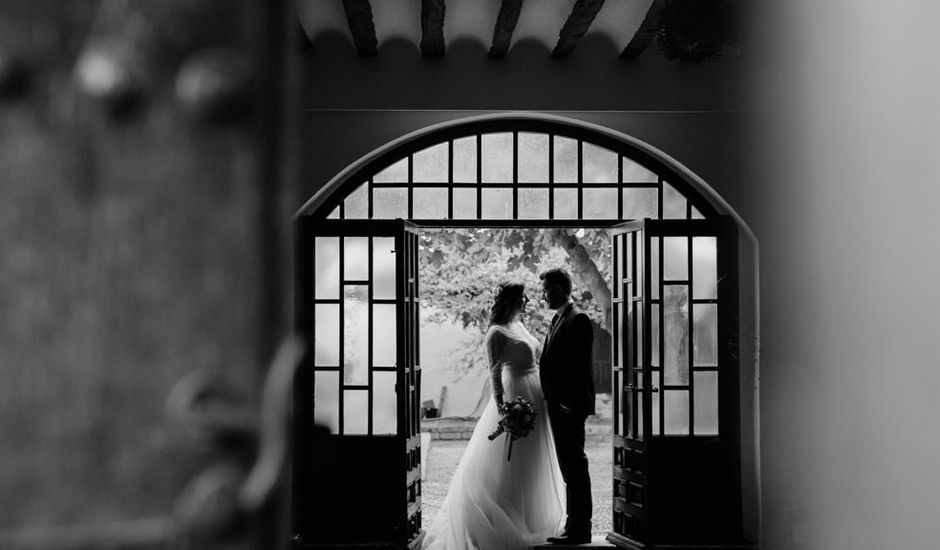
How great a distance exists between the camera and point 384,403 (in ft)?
19.2

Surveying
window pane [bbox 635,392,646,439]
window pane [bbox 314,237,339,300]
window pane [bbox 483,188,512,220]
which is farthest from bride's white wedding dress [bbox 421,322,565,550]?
window pane [bbox 314,237,339,300]

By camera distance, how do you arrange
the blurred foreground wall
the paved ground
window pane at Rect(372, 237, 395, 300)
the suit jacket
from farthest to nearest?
the paved ground → window pane at Rect(372, 237, 395, 300) → the suit jacket → the blurred foreground wall

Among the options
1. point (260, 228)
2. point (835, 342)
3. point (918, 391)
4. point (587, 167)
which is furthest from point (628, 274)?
point (260, 228)

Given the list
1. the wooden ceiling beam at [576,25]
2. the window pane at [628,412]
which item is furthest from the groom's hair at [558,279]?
the wooden ceiling beam at [576,25]

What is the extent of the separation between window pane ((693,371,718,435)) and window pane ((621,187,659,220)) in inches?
39.8

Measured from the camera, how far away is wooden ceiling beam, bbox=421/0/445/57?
175 inches

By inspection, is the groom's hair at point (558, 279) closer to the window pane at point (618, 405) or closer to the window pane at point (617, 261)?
the window pane at point (617, 261)

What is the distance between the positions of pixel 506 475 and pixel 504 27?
2.55m

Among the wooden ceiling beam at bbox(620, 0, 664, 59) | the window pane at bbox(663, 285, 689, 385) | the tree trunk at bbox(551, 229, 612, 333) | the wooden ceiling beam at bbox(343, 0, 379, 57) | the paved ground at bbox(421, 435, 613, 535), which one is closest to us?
the wooden ceiling beam at bbox(343, 0, 379, 57)

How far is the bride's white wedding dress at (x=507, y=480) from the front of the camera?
5625mm

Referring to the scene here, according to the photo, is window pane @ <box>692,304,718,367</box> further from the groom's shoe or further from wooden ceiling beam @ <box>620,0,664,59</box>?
wooden ceiling beam @ <box>620,0,664,59</box>

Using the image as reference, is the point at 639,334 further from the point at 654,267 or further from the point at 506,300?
the point at 506,300

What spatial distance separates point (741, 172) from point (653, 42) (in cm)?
97

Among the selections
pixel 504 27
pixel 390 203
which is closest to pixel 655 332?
pixel 390 203
